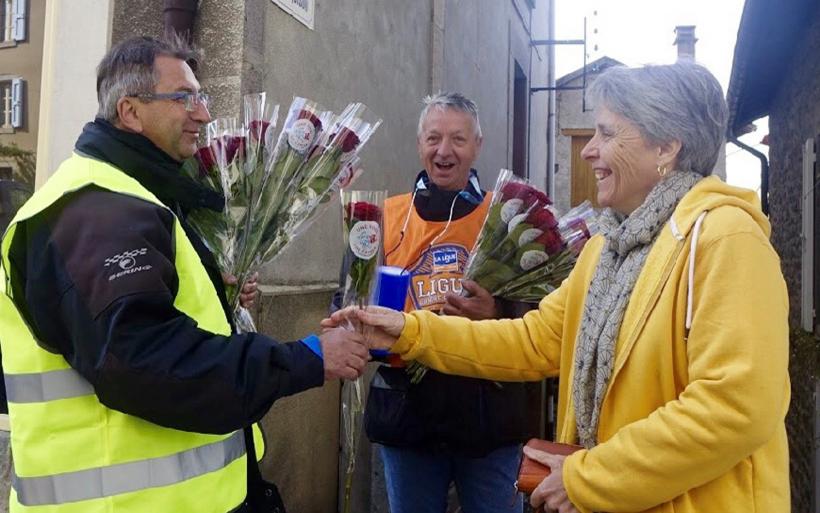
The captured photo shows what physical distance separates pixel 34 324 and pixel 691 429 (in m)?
1.42

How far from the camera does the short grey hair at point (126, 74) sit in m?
1.88

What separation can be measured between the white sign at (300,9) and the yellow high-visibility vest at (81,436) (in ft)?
7.44

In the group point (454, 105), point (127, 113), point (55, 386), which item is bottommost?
point (55, 386)

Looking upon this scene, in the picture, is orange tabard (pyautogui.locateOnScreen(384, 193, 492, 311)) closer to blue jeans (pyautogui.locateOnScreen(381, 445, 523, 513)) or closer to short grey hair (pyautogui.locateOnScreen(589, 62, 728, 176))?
blue jeans (pyautogui.locateOnScreen(381, 445, 523, 513))

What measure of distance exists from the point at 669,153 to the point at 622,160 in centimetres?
11

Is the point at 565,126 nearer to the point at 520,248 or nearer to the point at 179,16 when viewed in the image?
the point at 179,16

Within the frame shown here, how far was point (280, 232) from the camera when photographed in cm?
224

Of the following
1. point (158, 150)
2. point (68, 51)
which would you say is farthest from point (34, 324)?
point (68, 51)

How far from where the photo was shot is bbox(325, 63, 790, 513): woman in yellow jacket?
1460 millimetres

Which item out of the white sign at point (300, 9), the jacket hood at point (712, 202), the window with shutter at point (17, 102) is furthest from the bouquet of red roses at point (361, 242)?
the window with shutter at point (17, 102)

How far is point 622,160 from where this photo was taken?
1.79 meters

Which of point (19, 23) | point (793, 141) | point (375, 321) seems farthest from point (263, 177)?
point (793, 141)

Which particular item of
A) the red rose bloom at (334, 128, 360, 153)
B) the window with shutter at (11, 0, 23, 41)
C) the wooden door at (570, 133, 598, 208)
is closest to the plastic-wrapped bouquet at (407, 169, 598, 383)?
the red rose bloom at (334, 128, 360, 153)

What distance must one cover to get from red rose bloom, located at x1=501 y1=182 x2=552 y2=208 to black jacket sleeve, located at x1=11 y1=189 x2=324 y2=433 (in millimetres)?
1250
